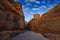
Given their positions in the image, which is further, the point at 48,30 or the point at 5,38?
the point at 48,30

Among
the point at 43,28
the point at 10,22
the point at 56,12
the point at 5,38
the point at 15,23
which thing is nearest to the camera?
the point at 5,38

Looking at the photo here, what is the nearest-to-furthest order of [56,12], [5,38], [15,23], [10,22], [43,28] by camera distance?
[5,38] → [56,12] → [43,28] → [10,22] → [15,23]

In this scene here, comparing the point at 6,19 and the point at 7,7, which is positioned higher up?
the point at 7,7

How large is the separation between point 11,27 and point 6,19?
3.14 feet

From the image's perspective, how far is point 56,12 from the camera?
342 inches

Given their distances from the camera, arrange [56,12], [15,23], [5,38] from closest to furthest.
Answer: [5,38] < [56,12] < [15,23]

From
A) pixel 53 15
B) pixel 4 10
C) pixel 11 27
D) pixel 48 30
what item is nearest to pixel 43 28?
pixel 48 30

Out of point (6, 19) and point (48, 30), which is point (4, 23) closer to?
point (6, 19)

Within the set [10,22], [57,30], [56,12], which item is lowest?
[57,30]

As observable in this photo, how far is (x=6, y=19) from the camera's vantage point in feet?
31.7

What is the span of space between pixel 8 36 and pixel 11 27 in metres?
2.18

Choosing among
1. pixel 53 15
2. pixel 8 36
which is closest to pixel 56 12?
pixel 53 15

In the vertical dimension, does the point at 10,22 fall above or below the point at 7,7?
below

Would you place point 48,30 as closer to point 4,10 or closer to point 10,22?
point 10,22
